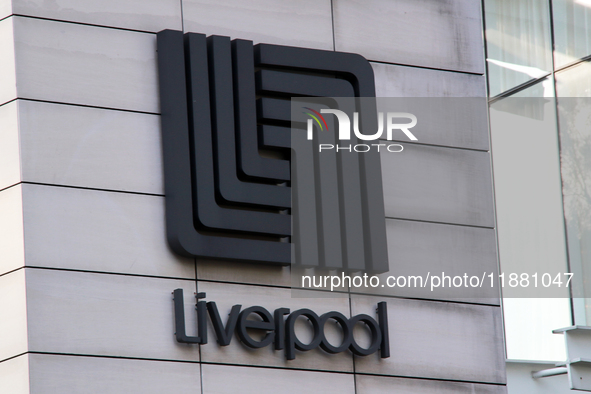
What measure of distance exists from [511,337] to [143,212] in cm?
870

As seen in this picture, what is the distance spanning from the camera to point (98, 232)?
8.55 meters

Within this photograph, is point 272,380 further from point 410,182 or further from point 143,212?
point 410,182

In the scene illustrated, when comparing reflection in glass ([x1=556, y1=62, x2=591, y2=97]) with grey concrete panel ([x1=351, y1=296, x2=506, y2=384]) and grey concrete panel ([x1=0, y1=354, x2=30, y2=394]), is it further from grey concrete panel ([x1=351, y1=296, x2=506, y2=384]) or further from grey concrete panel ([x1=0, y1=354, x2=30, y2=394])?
grey concrete panel ([x1=0, y1=354, x2=30, y2=394])

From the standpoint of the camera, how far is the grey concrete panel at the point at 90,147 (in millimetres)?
8508

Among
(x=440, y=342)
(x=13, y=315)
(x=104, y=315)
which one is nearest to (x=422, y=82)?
(x=440, y=342)

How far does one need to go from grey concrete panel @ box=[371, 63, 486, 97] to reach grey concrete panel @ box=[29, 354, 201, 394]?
11.1ft

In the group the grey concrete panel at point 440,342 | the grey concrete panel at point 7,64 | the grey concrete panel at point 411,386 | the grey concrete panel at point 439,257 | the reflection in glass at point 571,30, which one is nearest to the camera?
the grey concrete panel at point 7,64

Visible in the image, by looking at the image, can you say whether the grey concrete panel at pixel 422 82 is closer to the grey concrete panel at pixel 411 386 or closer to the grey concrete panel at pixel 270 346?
the grey concrete panel at pixel 270 346

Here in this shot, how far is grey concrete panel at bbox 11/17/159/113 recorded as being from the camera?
28.4ft

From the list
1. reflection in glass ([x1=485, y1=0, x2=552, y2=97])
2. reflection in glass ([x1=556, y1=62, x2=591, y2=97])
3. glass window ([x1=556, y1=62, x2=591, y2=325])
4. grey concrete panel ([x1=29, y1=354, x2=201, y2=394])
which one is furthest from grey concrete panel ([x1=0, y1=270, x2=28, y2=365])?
reflection in glass ([x1=485, y1=0, x2=552, y2=97])

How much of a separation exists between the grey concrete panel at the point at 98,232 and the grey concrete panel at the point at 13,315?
0.71 ft

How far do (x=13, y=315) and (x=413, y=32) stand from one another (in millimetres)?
4836

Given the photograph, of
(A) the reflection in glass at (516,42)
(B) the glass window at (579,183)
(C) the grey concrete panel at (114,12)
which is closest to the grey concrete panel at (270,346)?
(C) the grey concrete panel at (114,12)

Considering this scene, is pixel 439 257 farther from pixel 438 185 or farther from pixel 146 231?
pixel 146 231
